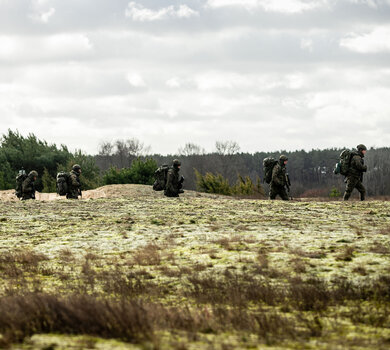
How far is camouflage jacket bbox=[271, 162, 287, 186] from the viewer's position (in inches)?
931

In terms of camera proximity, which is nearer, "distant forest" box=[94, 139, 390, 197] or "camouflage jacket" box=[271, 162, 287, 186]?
"camouflage jacket" box=[271, 162, 287, 186]

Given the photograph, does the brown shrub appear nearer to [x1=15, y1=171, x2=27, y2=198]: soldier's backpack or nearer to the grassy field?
the grassy field

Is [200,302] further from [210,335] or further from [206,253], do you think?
[206,253]

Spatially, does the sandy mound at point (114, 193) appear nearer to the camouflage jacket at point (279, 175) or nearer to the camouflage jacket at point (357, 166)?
the camouflage jacket at point (279, 175)

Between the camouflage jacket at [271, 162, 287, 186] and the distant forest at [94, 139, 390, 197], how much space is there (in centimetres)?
4056

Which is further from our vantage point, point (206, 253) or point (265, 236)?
point (265, 236)

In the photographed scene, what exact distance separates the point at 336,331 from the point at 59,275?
4.59 metres

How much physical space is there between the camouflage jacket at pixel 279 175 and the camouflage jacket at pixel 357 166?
2.61 metres

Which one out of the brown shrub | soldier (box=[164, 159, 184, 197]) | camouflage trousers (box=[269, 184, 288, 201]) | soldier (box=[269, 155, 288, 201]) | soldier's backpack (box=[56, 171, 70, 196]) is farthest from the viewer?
soldier (box=[164, 159, 184, 197])

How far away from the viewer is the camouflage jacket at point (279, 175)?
23.6 metres

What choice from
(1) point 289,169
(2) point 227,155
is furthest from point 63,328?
(1) point 289,169

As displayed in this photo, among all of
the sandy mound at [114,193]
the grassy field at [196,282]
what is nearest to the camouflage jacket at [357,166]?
the grassy field at [196,282]

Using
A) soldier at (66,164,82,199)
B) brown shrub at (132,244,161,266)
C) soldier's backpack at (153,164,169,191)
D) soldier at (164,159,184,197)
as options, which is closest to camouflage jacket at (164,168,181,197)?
soldier at (164,159,184,197)

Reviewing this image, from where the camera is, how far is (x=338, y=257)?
9.09 meters
